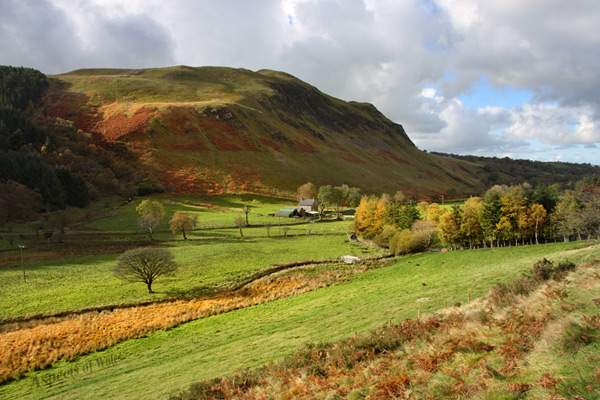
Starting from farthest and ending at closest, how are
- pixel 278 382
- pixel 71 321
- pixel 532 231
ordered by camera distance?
1. pixel 532 231
2. pixel 71 321
3. pixel 278 382

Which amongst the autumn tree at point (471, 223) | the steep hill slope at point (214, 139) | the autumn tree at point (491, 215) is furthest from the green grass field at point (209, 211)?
the autumn tree at point (491, 215)

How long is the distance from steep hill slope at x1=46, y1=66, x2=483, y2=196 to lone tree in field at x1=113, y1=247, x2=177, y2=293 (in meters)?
71.5

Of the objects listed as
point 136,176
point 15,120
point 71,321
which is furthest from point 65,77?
point 71,321

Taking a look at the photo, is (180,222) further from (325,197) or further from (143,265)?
(325,197)

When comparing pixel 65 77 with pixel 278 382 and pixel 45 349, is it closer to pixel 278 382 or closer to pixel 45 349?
pixel 45 349

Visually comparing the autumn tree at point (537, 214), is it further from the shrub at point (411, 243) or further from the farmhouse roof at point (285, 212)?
the farmhouse roof at point (285, 212)

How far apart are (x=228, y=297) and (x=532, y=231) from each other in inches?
1720

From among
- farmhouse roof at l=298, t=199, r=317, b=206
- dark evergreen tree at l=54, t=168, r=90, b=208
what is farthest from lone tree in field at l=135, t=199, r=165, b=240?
farmhouse roof at l=298, t=199, r=317, b=206

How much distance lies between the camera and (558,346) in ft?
27.1

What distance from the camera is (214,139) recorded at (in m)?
136

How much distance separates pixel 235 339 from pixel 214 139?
413ft

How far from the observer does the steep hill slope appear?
4651 inches

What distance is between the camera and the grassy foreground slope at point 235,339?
1557cm

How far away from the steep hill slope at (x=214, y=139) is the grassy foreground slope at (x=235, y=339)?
87.6 metres
